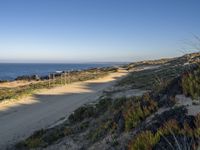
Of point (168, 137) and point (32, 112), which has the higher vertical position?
point (168, 137)

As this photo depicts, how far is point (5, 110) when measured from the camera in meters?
25.3

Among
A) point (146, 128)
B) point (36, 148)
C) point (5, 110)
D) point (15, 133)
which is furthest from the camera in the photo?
point (5, 110)

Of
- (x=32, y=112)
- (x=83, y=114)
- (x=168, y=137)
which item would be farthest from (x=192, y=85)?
(x=32, y=112)

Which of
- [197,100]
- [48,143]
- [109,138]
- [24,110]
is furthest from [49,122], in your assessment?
[197,100]

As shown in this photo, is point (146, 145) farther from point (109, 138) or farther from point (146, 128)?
point (109, 138)

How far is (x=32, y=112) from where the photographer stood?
80.3 ft

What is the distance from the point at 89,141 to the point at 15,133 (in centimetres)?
744

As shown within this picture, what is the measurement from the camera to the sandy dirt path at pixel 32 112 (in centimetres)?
1820

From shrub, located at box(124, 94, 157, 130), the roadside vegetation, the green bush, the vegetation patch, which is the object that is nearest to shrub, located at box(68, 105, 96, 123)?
shrub, located at box(124, 94, 157, 130)

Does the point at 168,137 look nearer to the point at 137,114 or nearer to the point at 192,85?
the point at 137,114

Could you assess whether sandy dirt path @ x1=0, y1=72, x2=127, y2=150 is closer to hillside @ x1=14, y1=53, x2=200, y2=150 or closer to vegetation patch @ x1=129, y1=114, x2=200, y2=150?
hillside @ x1=14, y1=53, x2=200, y2=150

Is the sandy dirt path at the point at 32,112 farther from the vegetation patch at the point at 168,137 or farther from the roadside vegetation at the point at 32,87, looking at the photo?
the vegetation patch at the point at 168,137

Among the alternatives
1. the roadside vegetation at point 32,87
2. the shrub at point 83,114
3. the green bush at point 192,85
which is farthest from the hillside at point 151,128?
the roadside vegetation at point 32,87

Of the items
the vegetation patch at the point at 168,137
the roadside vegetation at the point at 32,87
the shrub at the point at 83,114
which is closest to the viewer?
the vegetation patch at the point at 168,137
